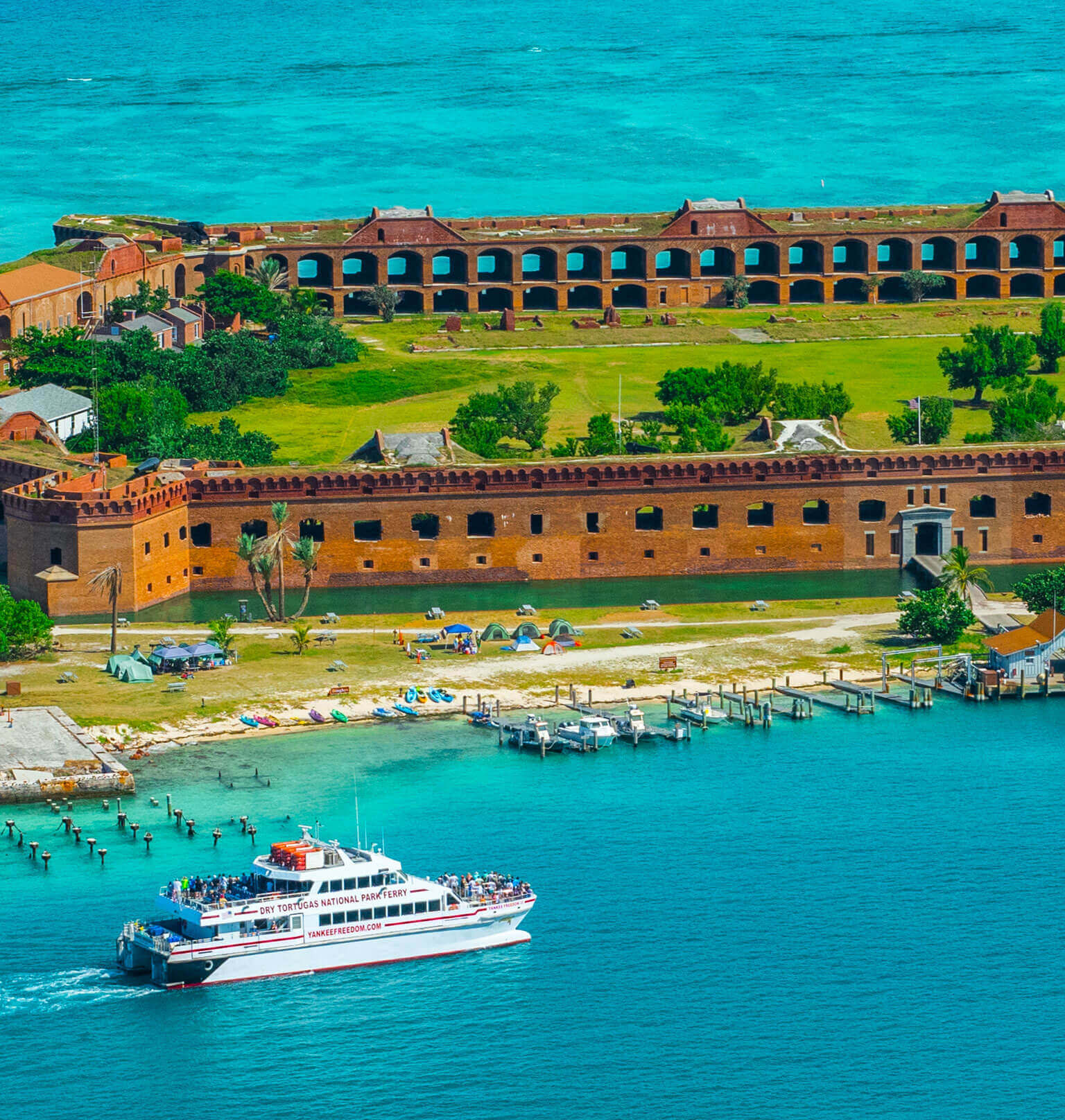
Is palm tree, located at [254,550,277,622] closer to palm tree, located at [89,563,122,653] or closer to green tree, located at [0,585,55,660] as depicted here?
palm tree, located at [89,563,122,653]

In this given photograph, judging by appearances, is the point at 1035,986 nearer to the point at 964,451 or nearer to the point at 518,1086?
the point at 518,1086

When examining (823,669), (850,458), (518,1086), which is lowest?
(518,1086)

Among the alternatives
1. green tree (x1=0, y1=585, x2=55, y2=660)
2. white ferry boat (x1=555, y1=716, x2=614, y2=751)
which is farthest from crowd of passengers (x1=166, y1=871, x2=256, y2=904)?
green tree (x1=0, y1=585, x2=55, y2=660)

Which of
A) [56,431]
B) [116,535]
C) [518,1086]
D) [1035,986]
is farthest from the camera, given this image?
[56,431]

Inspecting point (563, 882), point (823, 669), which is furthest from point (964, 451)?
point (563, 882)

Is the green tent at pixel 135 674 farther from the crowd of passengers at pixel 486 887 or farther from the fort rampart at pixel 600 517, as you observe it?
the crowd of passengers at pixel 486 887

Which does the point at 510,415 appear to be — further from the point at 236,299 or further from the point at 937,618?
the point at 236,299

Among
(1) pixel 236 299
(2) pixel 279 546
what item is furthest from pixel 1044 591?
(1) pixel 236 299
